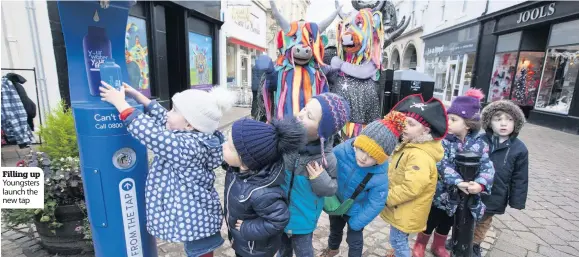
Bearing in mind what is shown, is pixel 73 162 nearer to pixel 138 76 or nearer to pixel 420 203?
pixel 420 203

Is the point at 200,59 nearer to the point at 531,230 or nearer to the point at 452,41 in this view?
the point at 531,230

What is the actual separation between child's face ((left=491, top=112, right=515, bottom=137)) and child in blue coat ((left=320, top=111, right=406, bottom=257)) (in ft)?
3.18

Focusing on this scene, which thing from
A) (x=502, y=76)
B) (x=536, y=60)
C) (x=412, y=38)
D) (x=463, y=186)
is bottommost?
(x=463, y=186)

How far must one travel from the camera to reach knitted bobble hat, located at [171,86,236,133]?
5.44ft

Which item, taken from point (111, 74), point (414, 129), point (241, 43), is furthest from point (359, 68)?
point (241, 43)

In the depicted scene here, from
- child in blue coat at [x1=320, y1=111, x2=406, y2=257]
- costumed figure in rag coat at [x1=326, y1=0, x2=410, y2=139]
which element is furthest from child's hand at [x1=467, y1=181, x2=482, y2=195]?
costumed figure in rag coat at [x1=326, y1=0, x2=410, y2=139]

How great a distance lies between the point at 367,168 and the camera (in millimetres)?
1982

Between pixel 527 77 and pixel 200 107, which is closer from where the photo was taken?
pixel 200 107

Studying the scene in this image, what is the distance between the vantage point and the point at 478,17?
12.7 meters

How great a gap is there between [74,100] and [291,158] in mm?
1263

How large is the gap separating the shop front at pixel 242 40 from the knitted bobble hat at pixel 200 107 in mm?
9923

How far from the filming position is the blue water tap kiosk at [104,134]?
162cm

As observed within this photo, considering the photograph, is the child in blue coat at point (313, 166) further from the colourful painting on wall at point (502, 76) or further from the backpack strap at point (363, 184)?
the colourful painting on wall at point (502, 76)

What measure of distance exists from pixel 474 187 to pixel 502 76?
38.7 ft
